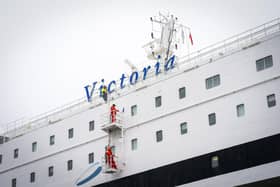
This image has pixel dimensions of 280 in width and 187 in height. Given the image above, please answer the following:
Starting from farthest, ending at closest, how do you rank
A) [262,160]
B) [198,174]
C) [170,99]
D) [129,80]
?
[129,80]
[170,99]
[198,174]
[262,160]

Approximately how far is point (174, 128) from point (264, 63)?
495cm

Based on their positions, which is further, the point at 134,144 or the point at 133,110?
the point at 133,110

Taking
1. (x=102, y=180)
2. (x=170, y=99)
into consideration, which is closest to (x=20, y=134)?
(x=102, y=180)

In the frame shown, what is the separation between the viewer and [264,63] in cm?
2464

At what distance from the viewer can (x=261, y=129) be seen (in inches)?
932

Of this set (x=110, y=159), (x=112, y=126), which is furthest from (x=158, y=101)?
(x=110, y=159)

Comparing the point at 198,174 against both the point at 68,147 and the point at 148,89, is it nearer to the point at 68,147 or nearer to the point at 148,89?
the point at 148,89

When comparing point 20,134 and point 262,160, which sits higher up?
point 20,134

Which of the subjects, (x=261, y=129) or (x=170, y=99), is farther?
(x=170, y=99)

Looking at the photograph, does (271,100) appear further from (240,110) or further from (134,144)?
(134,144)

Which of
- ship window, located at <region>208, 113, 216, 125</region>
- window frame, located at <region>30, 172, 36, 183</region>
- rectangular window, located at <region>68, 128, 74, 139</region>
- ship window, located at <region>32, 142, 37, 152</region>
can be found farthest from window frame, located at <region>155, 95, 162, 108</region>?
window frame, located at <region>30, 172, 36, 183</region>

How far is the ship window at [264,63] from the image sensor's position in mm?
24438

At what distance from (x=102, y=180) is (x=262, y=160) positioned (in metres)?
8.65

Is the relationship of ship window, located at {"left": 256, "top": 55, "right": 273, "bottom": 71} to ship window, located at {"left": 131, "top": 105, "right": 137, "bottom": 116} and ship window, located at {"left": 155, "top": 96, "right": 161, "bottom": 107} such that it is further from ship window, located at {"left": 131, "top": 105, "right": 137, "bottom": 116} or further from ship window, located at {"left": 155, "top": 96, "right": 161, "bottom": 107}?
ship window, located at {"left": 131, "top": 105, "right": 137, "bottom": 116}
